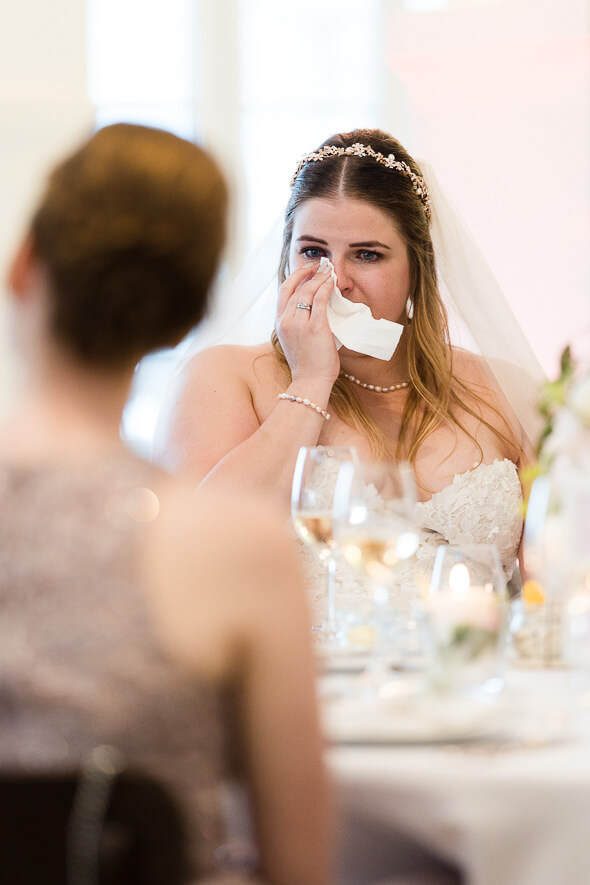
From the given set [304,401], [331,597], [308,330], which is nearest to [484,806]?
[331,597]

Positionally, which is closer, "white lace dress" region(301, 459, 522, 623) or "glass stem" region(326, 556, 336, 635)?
"glass stem" region(326, 556, 336, 635)

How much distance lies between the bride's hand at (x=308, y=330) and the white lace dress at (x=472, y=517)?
1.40 ft

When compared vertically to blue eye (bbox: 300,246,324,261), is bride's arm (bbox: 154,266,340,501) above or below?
below

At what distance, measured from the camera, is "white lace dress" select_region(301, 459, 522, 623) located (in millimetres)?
2852

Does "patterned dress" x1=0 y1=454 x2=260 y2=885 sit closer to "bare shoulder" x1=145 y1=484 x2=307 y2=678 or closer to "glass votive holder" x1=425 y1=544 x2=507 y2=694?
"bare shoulder" x1=145 y1=484 x2=307 y2=678

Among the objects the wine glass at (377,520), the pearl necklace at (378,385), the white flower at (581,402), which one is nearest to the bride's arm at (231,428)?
the pearl necklace at (378,385)

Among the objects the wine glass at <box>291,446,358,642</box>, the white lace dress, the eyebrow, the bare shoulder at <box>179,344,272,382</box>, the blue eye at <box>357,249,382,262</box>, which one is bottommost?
the white lace dress

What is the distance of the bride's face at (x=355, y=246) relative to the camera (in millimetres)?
2998

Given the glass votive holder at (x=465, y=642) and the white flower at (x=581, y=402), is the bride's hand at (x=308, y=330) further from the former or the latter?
the glass votive holder at (x=465, y=642)

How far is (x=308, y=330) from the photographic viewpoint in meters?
2.94

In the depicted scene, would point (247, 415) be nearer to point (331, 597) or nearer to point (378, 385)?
point (378, 385)

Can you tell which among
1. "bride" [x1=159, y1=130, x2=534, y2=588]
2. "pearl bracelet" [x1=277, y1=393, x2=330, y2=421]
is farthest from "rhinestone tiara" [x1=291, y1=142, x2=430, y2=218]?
"pearl bracelet" [x1=277, y1=393, x2=330, y2=421]

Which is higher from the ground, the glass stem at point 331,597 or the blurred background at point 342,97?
the blurred background at point 342,97

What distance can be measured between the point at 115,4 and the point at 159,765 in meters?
5.70
